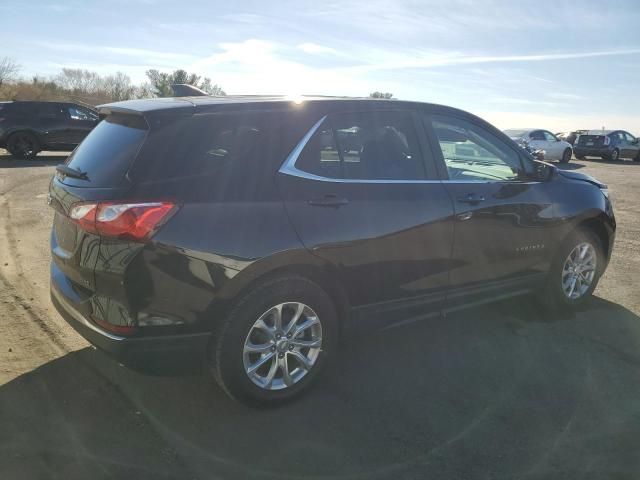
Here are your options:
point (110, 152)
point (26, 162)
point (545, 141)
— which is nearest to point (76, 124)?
point (26, 162)

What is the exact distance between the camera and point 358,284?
11.0 feet

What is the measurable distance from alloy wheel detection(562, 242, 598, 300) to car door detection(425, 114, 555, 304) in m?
0.33

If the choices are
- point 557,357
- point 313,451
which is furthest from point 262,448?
point 557,357

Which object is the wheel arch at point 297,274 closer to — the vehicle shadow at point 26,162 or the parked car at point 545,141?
the vehicle shadow at point 26,162

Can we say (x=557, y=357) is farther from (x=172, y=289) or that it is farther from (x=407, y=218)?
(x=172, y=289)

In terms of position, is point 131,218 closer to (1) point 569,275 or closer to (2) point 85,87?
(1) point 569,275

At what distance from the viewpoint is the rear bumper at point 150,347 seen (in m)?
2.74

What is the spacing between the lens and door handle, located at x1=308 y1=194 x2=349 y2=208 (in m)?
3.09

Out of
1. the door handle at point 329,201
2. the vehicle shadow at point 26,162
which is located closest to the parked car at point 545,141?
the vehicle shadow at point 26,162

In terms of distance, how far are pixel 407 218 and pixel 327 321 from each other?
0.84 meters

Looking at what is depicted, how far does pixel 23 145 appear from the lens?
15984 millimetres

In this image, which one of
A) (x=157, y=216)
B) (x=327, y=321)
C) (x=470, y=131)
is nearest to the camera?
(x=157, y=216)

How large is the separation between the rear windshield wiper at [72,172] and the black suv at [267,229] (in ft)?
0.06

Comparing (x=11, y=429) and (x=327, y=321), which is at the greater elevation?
(x=327, y=321)
